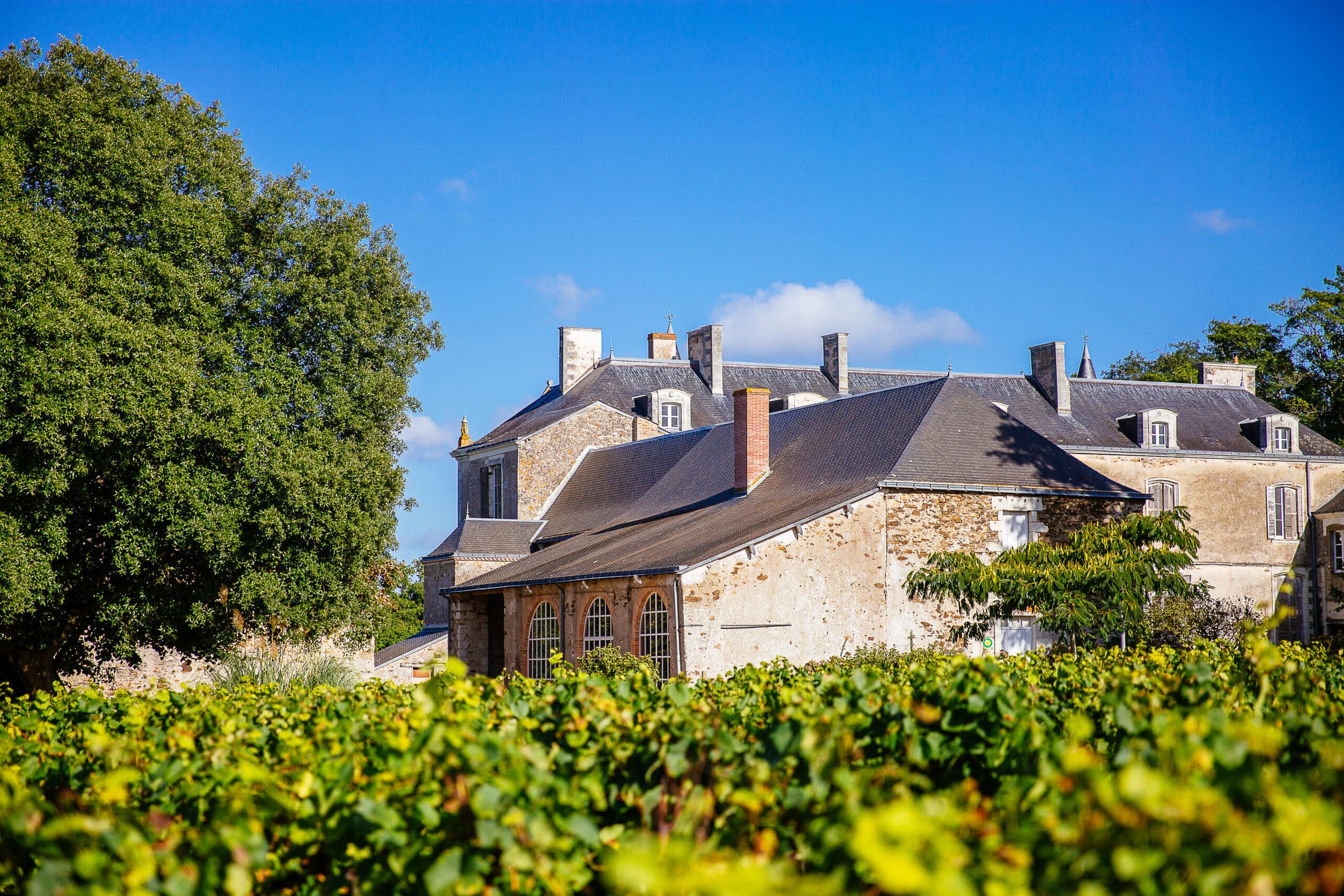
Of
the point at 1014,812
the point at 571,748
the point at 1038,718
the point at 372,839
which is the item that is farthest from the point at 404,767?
the point at 1038,718

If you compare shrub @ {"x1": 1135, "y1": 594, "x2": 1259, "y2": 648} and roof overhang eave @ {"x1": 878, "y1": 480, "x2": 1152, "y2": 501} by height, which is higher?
roof overhang eave @ {"x1": 878, "y1": 480, "x2": 1152, "y2": 501}

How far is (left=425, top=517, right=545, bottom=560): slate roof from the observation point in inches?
1196

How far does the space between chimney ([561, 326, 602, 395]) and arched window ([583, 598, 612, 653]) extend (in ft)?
62.1

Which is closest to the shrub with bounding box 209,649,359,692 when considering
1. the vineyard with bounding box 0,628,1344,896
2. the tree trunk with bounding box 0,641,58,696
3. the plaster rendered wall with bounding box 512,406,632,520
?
the tree trunk with bounding box 0,641,58,696

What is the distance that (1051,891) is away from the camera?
7.78 feet

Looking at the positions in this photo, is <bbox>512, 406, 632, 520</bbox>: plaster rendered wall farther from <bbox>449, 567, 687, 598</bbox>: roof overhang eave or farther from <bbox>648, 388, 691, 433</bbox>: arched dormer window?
<bbox>449, 567, 687, 598</bbox>: roof overhang eave

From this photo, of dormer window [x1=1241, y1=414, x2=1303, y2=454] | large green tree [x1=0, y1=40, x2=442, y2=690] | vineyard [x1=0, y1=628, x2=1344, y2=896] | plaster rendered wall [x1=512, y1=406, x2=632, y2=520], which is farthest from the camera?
dormer window [x1=1241, y1=414, x2=1303, y2=454]

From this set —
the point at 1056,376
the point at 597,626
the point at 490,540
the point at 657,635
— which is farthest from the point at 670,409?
the point at 657,635

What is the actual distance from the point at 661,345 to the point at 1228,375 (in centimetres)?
1864

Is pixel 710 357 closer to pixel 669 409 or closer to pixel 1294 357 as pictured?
pixel 669 409

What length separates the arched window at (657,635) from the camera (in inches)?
723

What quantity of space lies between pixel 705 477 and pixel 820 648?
7.67 meters

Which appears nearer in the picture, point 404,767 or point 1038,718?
point 404,767

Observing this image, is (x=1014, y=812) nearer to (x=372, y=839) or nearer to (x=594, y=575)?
(x=372, y=839)
